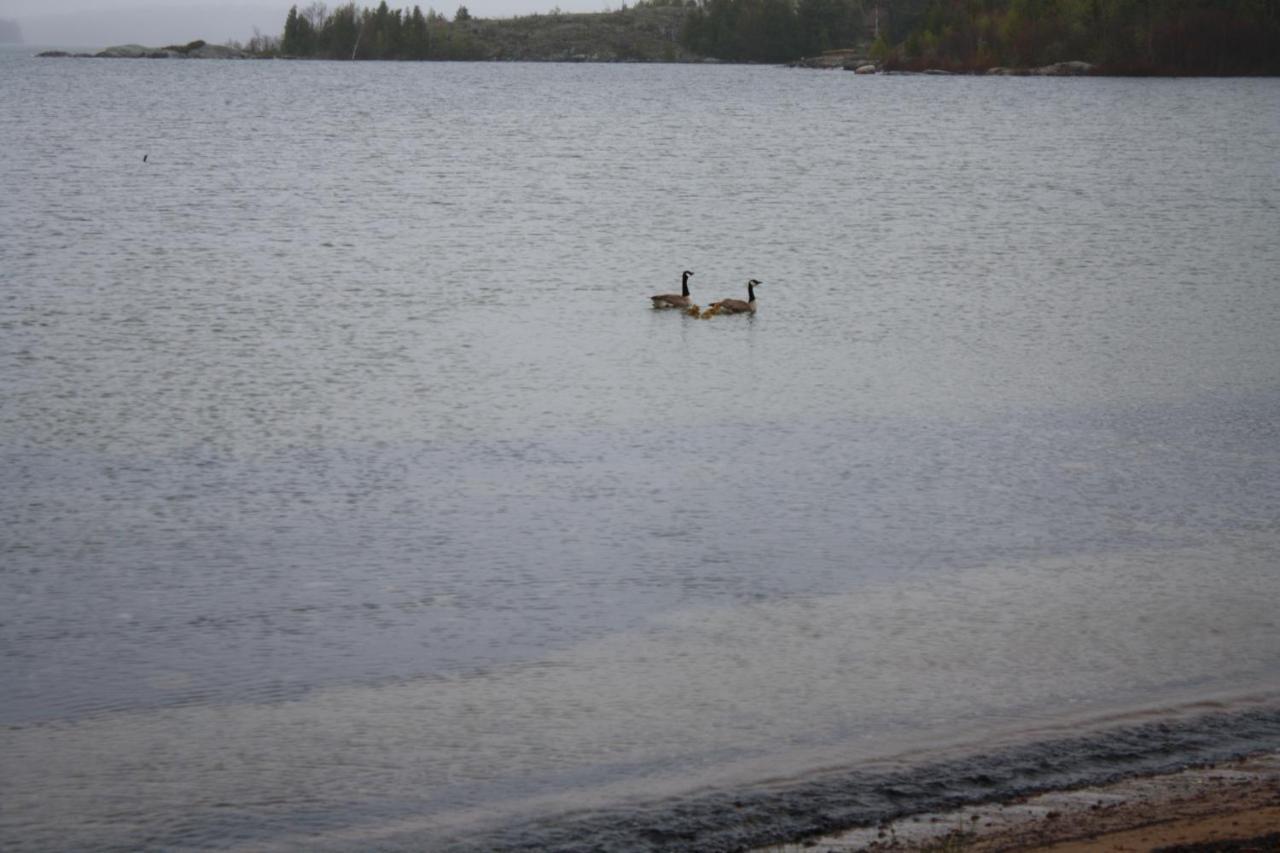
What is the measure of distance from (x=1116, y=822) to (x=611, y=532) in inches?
247

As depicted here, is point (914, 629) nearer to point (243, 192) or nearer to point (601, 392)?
point (601, 392)

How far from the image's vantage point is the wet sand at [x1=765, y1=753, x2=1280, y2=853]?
7703mm

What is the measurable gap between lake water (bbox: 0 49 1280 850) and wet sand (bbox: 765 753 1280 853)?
30 cm

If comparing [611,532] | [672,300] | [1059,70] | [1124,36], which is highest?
[1124,36]

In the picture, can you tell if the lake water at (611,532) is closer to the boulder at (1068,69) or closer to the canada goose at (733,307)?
the canada goose at (733,307)

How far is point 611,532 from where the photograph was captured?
13.7 m

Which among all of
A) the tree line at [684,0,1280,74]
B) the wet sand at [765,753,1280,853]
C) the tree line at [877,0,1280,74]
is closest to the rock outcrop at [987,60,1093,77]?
the tree line at [684,0,1280,74]

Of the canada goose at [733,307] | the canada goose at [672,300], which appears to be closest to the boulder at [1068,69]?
the canada goose at [672,300]

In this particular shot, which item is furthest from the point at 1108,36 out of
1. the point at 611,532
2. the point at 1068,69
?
the point at 611,532

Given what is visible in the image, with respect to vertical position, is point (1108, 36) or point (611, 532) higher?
point (1108, 36)

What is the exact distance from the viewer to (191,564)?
1275 cm

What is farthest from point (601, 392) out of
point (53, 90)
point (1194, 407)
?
point (53, 90)

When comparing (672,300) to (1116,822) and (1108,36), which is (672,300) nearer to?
(1116,822)

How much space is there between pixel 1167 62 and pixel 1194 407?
444ft
